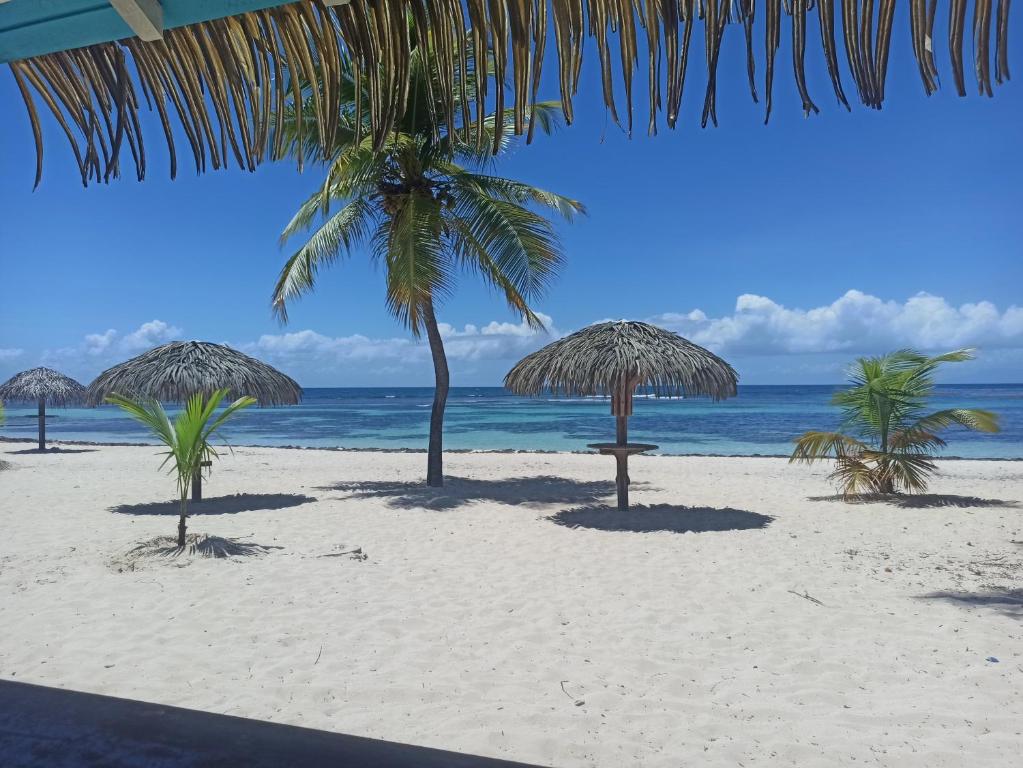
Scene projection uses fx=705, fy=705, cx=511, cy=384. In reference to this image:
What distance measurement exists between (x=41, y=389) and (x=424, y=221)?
1401cm

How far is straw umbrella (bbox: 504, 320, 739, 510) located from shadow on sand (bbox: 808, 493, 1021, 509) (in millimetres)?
2361

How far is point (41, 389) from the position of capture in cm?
1802

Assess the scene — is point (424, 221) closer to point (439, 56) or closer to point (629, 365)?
point (629, 365)

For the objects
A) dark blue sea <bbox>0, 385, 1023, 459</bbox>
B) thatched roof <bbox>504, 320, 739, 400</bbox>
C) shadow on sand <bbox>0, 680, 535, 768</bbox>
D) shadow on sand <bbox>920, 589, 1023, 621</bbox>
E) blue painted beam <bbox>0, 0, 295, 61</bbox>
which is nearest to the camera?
shadow on sand <bbox>0, 680, 535, 768</bbox>

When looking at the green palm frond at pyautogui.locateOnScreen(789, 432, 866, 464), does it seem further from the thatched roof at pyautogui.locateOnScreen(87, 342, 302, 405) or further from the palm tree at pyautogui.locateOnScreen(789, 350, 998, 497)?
the thatched roof at pyautogui.locateOnScreen(87, 342, 302, 405)

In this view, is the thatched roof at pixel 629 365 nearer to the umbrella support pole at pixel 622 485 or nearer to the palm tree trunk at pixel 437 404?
the umbrella support pole at pixel 622 485

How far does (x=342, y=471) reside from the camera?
1345 centimetres

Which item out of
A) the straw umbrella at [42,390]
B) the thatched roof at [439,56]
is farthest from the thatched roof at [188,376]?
the straw umbrella at [42,390]

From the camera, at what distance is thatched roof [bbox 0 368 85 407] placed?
18.0 m

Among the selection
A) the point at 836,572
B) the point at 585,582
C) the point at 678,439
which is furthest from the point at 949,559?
the point at 678,439

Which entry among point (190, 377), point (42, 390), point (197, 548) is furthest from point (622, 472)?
point (42, 390)

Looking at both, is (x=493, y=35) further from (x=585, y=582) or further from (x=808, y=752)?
(x=585, y=582)

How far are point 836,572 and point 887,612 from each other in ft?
3.30

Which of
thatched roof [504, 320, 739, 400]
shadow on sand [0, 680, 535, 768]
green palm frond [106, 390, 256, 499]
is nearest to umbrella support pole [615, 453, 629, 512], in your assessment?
thatched roof [504, 320, 739, 400]
